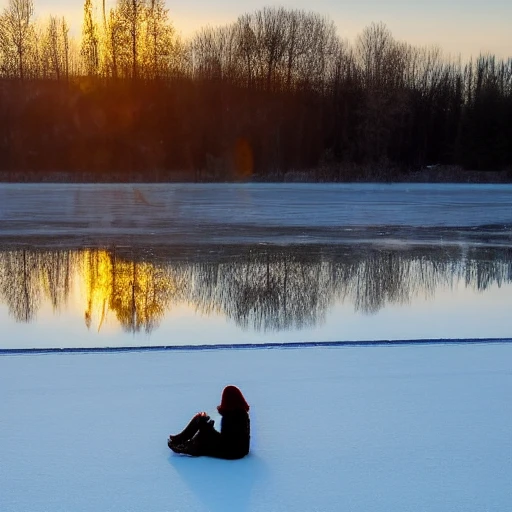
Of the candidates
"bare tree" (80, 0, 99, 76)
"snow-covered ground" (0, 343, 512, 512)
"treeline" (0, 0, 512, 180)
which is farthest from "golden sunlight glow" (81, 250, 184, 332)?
"bare tree" (80, 0, 99, 76)

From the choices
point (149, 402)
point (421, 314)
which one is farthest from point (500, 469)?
point (421, 314)

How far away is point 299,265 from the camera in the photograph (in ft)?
30.0

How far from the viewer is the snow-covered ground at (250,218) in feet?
39.4

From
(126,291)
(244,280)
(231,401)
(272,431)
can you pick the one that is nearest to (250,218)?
(244,280)

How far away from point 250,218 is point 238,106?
27.2 m

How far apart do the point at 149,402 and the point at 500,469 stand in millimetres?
1688

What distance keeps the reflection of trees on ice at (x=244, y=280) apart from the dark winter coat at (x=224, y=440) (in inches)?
111

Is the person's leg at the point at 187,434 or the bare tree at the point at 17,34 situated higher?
the bare tree at the point at 17,34

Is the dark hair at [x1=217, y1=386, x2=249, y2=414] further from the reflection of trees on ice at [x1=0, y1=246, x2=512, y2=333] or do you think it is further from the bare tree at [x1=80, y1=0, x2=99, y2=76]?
the bare tree at [x1=80, y1=0, x2=99, y2=76]

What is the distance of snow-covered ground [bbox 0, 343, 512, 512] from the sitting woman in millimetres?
50

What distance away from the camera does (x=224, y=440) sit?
3.14 metres

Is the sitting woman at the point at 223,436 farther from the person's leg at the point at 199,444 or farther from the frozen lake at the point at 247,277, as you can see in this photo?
the frozen lake at the point at 247,277

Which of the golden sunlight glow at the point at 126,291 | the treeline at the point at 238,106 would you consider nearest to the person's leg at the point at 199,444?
the golden sunlight glow at the point at 126,291

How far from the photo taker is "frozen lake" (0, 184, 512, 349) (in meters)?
5.97
